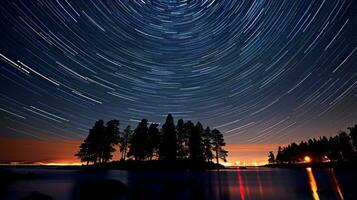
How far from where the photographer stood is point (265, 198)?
45.9 ft

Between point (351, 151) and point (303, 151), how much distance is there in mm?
29648

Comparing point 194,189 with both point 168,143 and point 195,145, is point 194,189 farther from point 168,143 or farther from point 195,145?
point 195,145

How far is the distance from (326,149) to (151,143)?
77861 millimetres

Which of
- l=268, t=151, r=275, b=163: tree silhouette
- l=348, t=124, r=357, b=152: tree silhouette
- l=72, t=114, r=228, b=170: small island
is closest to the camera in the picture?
l=72, t=114, r=228, b=170: small island

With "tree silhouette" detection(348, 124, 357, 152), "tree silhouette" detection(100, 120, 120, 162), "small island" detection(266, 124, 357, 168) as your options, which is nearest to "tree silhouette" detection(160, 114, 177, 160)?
"tree silhouette" detection(100, 120, 120, 162)

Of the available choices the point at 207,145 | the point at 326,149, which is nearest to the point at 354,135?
the point at 326,149

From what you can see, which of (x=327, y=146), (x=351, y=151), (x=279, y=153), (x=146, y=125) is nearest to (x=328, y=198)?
(x=146, y=125)

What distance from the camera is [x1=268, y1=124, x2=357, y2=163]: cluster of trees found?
71.0 m

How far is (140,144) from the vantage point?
171ft

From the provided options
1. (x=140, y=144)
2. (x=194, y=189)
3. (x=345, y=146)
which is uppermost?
(x=345, y=146)

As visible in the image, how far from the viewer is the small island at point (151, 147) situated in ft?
160

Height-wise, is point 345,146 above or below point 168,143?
above

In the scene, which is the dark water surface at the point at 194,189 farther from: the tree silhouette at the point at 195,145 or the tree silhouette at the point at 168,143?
the tree silhouette at the point at 195,145

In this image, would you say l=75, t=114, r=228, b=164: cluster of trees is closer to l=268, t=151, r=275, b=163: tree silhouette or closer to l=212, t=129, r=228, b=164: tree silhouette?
l=212, t=129, r=228, b=164: tree silhouette
